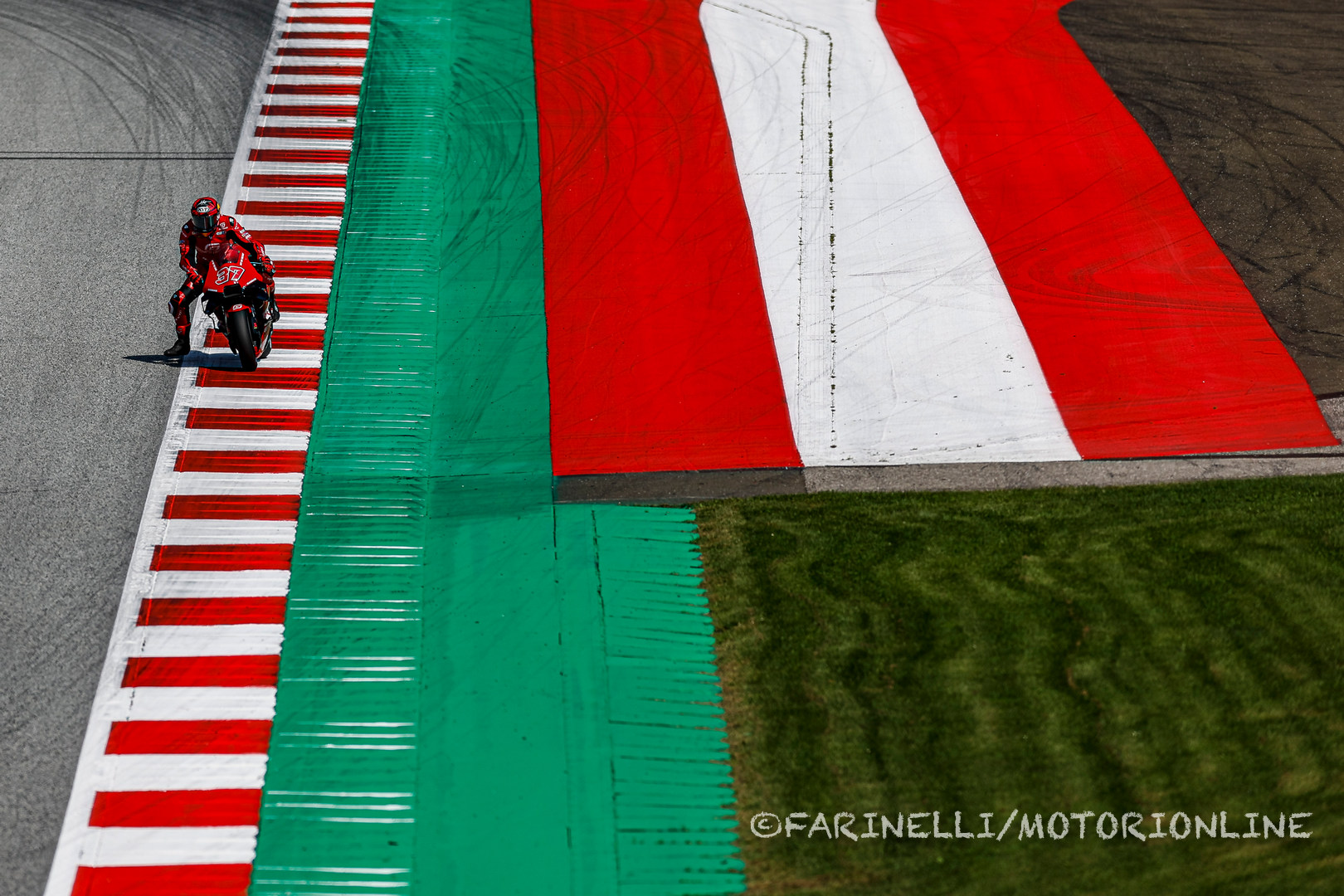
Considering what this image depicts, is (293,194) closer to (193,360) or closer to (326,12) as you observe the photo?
(193,360)

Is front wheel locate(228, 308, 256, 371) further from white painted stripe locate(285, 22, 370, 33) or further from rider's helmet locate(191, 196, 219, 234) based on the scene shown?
white painted stripe locate(285, 22, 370, 33)

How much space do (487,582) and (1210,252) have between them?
36.6ft

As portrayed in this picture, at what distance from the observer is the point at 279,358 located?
13633mm

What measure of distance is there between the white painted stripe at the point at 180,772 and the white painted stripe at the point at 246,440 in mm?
4007

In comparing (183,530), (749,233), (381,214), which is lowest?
(183,530)

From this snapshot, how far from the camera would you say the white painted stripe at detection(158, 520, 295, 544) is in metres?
11.3

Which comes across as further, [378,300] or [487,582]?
[378,300]

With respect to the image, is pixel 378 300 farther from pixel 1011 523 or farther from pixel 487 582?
pixel 1011 523

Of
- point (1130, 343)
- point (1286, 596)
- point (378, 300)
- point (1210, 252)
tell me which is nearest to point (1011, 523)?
point (1286, 596)

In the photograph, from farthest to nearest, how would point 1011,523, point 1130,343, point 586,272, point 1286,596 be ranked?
point 586,272 → point 1130,343 → point 1011,523 → point 1286,596

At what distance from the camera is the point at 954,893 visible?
28.4 ft

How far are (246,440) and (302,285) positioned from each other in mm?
2940

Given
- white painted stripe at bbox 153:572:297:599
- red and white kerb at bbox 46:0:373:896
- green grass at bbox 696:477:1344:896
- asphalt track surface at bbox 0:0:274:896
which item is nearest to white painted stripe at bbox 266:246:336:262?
red and white kerb at bbox 46:0:373:896

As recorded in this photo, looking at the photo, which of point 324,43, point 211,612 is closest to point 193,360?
point 211,612
